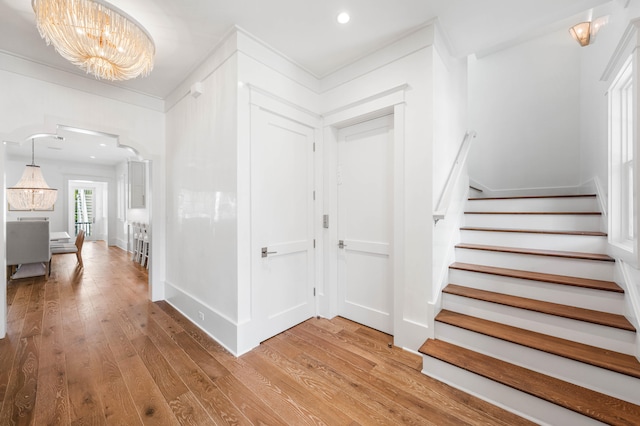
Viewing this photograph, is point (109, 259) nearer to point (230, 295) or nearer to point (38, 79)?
point (38, 79)

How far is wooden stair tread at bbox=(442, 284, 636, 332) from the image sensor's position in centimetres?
160

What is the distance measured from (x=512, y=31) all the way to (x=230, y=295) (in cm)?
344

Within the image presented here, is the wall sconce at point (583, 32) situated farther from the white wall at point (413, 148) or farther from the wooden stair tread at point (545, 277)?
the wooden stair tread at point (545, 277)

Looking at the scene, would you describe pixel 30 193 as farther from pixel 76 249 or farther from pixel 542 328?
pixel 542 328

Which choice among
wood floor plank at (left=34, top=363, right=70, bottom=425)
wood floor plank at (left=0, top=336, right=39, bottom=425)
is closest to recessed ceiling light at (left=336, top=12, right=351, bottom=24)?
wood floor plank at (left=34, top=363, right=70, bottom=425)

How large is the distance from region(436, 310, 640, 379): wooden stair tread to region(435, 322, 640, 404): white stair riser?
31 mm

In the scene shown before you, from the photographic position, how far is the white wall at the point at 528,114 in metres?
3.64

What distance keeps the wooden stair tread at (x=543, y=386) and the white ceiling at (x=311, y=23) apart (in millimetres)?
2650

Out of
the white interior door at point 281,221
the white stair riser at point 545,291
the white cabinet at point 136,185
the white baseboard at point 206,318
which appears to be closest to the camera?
the white stair riser at point 545,291

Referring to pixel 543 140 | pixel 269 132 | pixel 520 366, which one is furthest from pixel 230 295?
pixel 543 140

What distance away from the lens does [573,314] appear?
1712 mm

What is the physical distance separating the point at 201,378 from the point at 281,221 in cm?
144

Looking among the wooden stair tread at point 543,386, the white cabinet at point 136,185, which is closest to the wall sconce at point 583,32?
the wooden stair tread at point 543,386

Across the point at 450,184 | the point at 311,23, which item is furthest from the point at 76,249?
the point at 450,184
